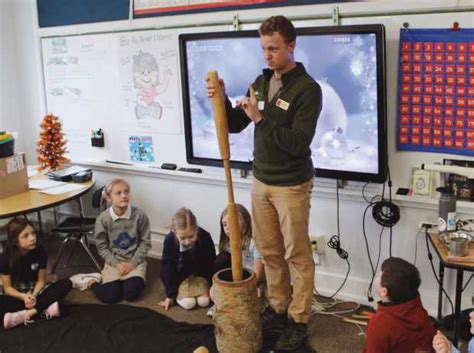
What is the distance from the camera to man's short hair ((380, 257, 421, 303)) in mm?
1995

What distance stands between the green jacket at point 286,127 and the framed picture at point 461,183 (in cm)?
71

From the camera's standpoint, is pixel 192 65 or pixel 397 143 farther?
pixel 192 65

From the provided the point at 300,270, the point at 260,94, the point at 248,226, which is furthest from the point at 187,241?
the point at 260,94

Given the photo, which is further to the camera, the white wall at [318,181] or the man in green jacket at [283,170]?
the white wall at [318,181]

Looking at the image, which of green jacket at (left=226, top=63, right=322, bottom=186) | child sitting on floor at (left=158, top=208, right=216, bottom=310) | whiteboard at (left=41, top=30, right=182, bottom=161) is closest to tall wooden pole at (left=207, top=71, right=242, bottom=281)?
green jacket at (left=226, top=63, right=322, bottom=186)

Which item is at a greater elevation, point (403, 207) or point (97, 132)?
point (97, 132)

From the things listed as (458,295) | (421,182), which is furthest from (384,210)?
(458,295)

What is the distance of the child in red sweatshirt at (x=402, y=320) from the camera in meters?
1.99

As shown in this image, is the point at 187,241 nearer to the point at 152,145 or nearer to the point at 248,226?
the point at 248,226

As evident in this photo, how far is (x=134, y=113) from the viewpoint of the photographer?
3.75 m

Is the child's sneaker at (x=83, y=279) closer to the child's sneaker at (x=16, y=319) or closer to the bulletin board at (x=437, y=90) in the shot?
the child's sneaker at (x=16, y=319)

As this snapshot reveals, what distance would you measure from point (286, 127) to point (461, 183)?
0.93 meters

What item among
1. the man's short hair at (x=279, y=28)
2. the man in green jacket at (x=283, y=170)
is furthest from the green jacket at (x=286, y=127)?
the man's short hair at (x=279, y=28)

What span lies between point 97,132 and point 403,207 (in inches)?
85.5
